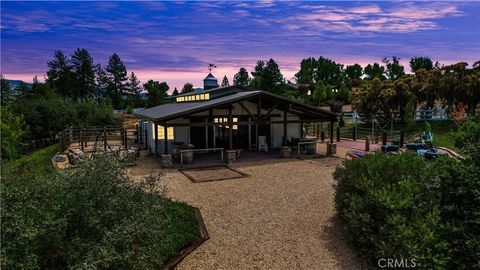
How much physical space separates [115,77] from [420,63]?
72441 millimetres

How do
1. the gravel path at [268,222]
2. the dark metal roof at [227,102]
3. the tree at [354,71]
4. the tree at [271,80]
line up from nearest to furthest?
1. the gravel path at [268,222]
2. the dark metal roof at [227,102]
3. the tree at [271,80]
4. the tree at [354,71]

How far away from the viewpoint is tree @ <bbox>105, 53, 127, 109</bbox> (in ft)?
246

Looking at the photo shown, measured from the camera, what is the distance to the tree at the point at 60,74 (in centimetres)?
6719

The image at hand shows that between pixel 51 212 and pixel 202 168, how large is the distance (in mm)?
10501

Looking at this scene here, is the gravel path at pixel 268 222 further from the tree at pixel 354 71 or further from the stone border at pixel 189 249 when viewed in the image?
the tree at pixel 354 71

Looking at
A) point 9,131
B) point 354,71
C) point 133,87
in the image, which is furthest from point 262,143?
point 354,71

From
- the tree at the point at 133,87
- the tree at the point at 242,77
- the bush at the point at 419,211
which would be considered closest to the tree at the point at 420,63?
the tree at the point at 242,77

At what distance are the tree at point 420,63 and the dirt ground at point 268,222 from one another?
77.0 metres

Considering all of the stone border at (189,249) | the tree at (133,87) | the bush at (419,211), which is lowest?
the stone border at (189,249)

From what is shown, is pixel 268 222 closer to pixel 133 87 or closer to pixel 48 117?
pixel 48 117

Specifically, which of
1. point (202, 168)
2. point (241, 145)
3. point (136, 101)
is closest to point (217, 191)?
point (202, 168)

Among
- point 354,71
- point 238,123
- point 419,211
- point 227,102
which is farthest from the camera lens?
point 354,71

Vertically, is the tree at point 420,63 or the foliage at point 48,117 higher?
the tree at point 420,63

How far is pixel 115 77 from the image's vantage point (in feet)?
247
